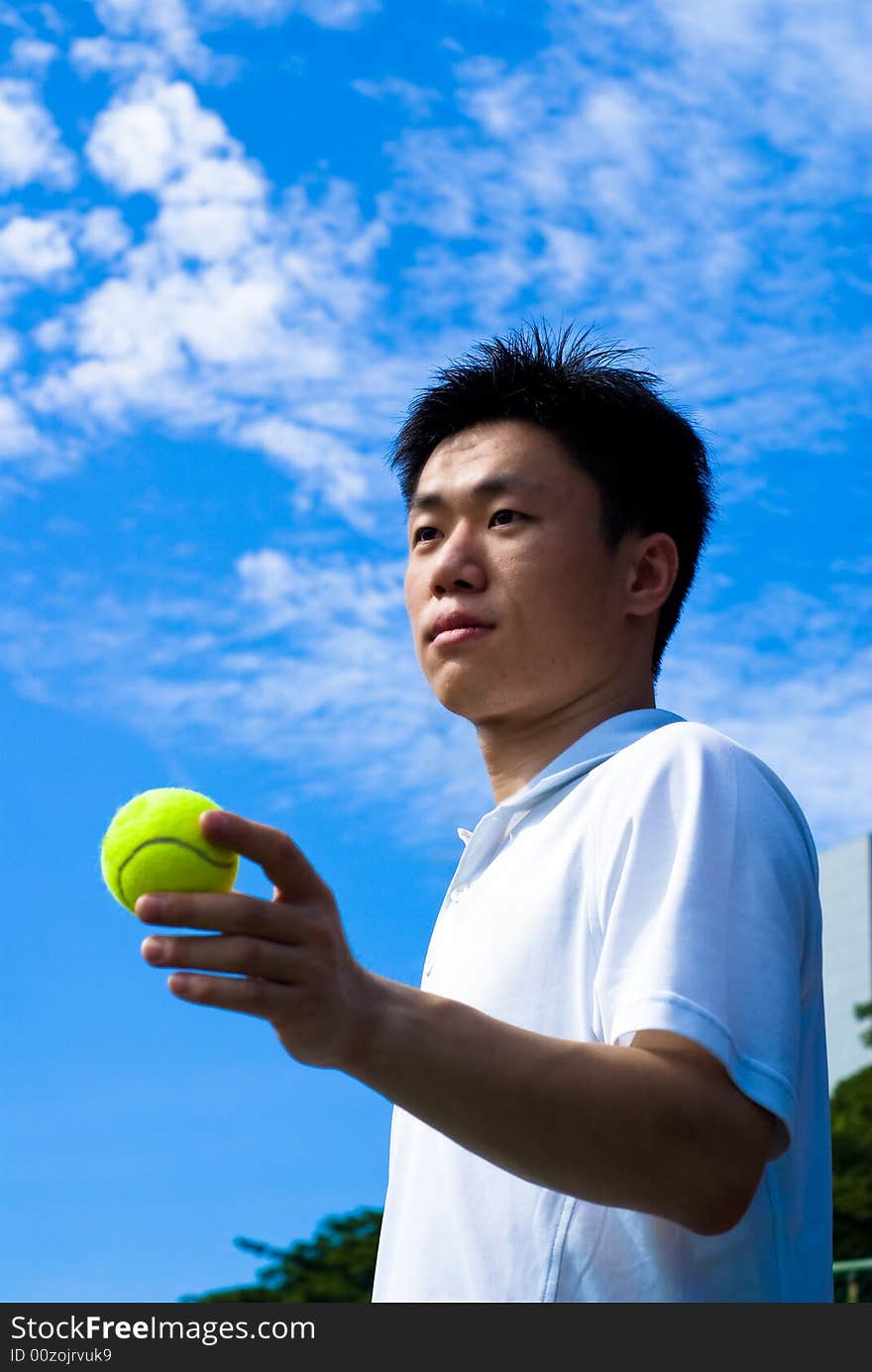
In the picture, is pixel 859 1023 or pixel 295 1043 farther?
pixel 859 1023

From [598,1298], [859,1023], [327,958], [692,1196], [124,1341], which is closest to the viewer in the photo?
[327,958]

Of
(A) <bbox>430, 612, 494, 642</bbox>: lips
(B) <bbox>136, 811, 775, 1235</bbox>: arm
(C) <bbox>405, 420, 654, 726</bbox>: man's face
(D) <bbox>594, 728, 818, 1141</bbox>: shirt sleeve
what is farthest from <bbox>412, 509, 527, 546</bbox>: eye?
(B) <bbox>136, 811, 775, 1235</bbox>: arm

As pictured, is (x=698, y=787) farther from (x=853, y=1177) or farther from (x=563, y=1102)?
(x=853, y=1177)

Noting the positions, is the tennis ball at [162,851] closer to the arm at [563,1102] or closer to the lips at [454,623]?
the arm at [563,1102]

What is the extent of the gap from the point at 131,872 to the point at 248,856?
601 mm

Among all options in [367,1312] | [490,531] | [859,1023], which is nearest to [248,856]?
[367,1312]

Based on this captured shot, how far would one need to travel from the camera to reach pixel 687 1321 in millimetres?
2607

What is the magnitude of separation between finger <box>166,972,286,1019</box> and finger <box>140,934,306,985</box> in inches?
0.6

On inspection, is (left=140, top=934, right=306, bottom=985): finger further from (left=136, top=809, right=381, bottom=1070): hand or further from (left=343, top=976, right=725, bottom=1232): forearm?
(left=343, top=976, right=725, bottom=1232): forearm

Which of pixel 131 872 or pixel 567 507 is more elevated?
pixel 567 507

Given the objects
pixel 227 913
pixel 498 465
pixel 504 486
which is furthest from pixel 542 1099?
pixel 498 465

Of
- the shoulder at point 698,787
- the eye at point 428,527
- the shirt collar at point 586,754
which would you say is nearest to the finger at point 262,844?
the shoulder at point 698,787

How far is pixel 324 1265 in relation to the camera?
2873 cm

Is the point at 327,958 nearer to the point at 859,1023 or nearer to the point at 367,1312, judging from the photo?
the point at 367,1312
